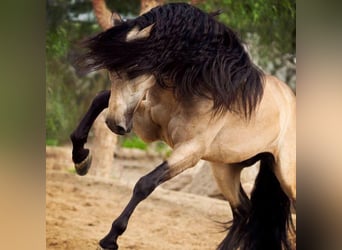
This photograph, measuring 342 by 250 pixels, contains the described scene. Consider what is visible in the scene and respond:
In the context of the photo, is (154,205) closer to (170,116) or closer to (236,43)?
(170,116)

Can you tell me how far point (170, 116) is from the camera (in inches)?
119

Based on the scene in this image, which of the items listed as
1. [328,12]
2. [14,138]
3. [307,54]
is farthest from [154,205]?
[328,12]

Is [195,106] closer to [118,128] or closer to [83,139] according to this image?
[118,128]

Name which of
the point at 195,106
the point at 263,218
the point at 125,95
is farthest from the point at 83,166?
the point at 263,218

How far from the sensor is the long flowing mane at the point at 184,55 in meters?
2.94

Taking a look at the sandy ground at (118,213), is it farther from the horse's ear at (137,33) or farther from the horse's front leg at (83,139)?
the horse's ear at (137,33)

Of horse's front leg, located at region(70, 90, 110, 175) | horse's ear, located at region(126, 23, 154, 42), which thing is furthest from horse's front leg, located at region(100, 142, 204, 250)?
horse's ear, located at region(126, 23, 154, 42)

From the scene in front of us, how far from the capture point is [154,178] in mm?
2984

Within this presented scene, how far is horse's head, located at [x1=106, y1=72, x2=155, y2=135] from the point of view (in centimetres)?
295

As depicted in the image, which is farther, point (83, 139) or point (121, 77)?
point (83, 139)

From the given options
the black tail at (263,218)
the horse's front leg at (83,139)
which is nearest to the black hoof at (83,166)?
the horse's front leg at (83,139)

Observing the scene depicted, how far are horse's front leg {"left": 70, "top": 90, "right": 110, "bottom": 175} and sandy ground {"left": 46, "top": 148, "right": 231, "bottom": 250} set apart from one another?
0.03m

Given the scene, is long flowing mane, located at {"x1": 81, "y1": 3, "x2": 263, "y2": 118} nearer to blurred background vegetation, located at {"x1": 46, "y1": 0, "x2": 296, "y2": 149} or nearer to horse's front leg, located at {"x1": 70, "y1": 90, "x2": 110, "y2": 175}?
blurred background vegetation, located at {"x1": 46, "y1": 0, "x2": 296, "y2": 149}

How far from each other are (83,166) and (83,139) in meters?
0.12
